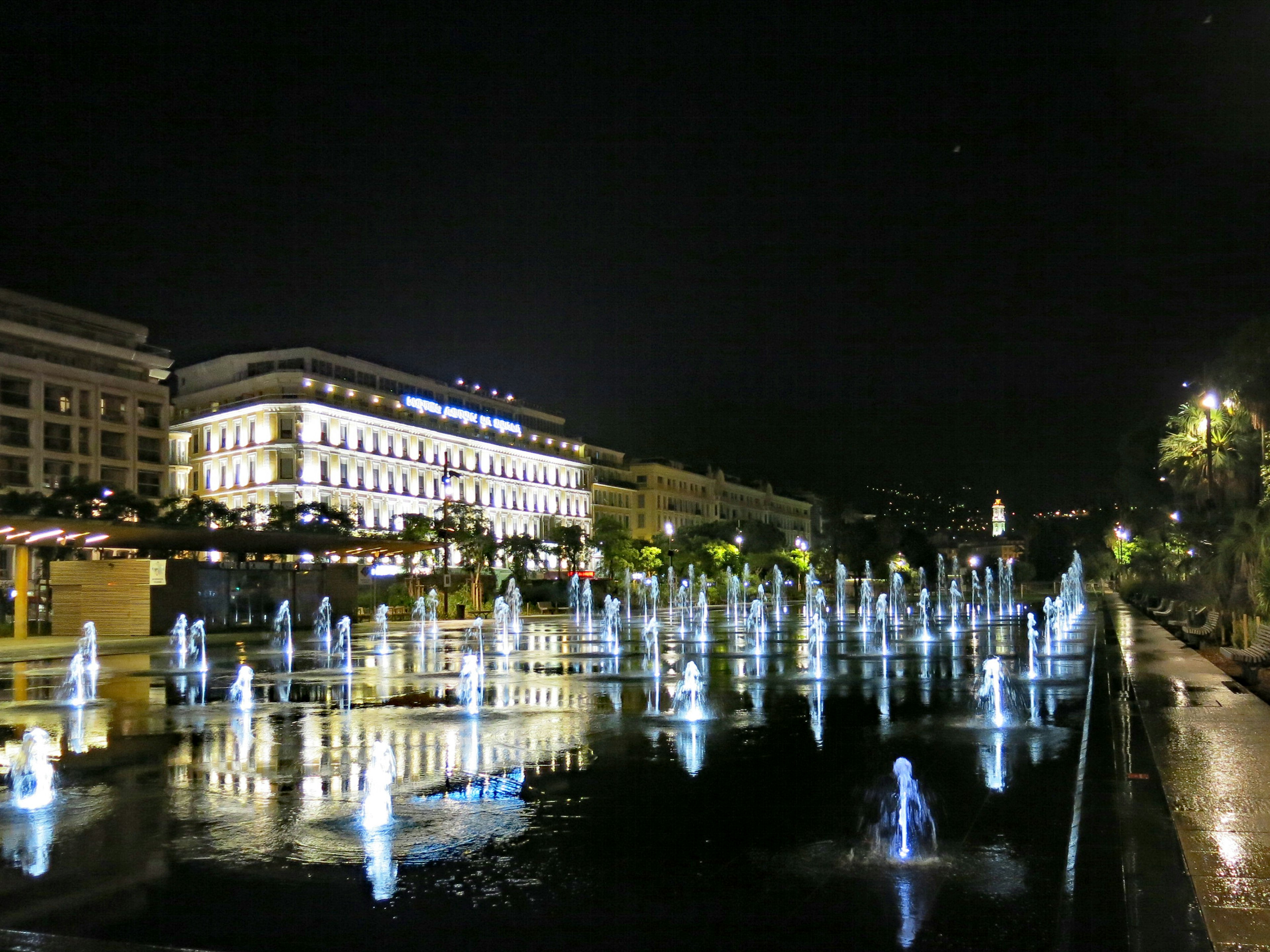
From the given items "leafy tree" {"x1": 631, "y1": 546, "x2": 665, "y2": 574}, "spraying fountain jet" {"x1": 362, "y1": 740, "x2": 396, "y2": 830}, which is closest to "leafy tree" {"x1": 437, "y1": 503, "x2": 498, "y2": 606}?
"leafy tree" {"x1": 631, "y1": 546, "x2": 665, "y2": 574}

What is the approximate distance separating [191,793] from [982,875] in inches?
255

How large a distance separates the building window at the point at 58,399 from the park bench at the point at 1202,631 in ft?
236

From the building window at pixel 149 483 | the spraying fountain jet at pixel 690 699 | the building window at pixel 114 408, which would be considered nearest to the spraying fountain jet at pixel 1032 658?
the spraying fountain jet at pixel 690 699

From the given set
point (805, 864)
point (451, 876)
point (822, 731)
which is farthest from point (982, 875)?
point (822, 731)

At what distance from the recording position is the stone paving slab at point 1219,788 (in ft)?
19.5

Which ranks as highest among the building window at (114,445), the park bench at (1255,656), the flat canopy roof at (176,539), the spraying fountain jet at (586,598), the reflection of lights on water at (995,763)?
the building window at (114,445)

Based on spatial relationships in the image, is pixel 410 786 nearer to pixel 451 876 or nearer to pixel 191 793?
pixel 191 793

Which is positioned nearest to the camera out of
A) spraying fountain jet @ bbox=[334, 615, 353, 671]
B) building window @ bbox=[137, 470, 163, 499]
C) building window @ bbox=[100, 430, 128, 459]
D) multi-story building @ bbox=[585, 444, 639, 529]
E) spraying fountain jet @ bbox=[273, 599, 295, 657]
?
spraying fountain jet @ bbox=[334, 615, 353, 671]

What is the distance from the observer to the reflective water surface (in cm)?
600

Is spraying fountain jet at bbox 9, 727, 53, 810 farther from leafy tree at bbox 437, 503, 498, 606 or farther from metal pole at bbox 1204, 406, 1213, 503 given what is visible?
leafy tree at bbox 437, 503, 498, 606

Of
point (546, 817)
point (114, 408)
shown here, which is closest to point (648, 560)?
point (114, 408)

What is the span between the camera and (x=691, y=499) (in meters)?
142

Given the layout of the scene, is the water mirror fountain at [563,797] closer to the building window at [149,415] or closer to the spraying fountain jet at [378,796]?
the spraying fountain jet at [378,796]

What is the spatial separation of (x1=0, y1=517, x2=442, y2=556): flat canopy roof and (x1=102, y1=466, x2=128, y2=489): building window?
3867cm
